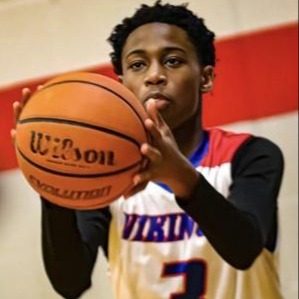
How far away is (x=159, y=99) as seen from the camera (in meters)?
0.92

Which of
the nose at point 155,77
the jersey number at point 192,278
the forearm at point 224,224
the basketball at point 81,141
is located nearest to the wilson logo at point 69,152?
the basketball at point 81,141

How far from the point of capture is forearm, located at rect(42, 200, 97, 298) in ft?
2.81

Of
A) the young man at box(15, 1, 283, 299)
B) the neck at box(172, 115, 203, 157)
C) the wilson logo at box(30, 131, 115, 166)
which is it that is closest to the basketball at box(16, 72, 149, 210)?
the wilson logo at box(30, 131, 115, 166)

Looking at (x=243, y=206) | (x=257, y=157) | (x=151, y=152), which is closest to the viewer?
(x=151, y=152)

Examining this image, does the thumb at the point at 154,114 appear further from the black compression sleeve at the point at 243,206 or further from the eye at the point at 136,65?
the eye at the point at 136,65

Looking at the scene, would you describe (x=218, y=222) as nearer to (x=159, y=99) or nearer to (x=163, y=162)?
(x=163, y=162)

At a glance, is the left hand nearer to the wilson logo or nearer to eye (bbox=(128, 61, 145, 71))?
the wilson logo

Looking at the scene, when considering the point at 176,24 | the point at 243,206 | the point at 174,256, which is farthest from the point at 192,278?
the point at 176,24

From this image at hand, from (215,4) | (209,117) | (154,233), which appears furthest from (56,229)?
(215,4)

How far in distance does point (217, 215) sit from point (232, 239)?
1.7 inches

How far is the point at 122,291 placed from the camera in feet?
3.32

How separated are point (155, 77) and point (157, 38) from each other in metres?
0.08

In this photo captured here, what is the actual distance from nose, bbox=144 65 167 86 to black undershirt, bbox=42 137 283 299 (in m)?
0.18

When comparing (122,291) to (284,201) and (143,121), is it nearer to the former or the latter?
(143,121)
